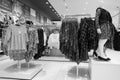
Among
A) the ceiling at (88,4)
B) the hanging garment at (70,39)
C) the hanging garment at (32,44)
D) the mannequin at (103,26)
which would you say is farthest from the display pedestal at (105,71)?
the ceiling at (88,4)

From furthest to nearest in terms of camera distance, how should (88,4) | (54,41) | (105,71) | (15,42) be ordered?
(88,4) → (54,41) → (15,42) → (105,71)

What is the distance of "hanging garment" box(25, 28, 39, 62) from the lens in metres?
3.18

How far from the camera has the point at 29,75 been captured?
291 centimetres

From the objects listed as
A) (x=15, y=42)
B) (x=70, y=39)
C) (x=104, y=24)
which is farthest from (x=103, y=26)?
(x=15, y=42)

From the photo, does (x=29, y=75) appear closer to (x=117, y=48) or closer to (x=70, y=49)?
(x=70, y=49)

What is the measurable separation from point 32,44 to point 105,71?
6.83 ft

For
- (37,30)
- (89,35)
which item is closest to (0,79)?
(37,30)

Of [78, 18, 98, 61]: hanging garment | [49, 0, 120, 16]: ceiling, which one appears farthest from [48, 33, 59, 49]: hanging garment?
[49, 0, 120, 16]: ceiling

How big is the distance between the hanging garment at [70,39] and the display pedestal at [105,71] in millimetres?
513

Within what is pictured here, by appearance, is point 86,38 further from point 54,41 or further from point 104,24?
point 54,41

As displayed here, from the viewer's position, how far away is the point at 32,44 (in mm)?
3227

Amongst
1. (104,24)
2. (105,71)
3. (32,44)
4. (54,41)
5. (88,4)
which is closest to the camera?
(105,71)

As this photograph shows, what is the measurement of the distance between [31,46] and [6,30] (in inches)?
33.1

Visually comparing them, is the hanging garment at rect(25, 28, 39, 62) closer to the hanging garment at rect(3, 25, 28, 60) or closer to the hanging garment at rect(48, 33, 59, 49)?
the hanging garment at rect(3, 25, 28, 60)
